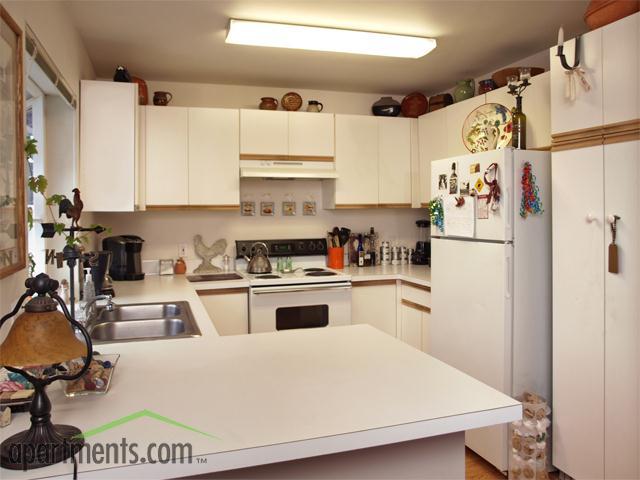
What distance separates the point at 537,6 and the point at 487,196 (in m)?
1.02

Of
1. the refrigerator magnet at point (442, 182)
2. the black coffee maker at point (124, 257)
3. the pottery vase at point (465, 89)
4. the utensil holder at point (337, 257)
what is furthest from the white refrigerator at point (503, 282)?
the black coffee maker at point (124, 257)

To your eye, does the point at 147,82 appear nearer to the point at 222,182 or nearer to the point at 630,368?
the point at 222,182

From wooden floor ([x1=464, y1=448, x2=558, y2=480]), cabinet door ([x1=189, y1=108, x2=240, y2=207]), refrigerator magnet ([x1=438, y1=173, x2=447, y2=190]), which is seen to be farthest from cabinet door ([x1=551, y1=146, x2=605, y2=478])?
cabinet door ([x1=189, y1=108, x2=240, y2=207])

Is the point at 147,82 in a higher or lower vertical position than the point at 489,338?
higher

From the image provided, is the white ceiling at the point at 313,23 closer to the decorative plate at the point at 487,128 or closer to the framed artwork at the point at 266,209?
the decorative plate at the point at 487,128

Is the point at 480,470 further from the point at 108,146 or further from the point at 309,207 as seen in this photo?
the point at 108,146

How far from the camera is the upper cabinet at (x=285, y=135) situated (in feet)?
12.2

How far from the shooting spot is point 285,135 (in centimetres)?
381

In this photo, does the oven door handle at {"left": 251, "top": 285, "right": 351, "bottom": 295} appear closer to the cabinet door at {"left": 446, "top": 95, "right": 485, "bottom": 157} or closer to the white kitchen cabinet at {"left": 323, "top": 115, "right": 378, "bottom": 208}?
the white kitchen cabinet at {"left": 323, "top": 115, "right": 378, "bottom": 208}

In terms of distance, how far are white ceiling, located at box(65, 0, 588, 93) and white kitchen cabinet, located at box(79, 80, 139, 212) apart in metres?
0.30

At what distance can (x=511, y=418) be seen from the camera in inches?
45.8

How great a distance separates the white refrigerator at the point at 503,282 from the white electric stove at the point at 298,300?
1.06 metres

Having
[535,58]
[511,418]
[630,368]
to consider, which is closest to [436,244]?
[630,368]

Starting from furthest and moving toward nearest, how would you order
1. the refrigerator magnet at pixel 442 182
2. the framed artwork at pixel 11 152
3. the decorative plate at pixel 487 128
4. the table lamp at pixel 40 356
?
1. the decorative plate at pixel 487 128
2. the refrigerator magnet at pixel 442 182
3. the framed artwork at pixel 11 152
4. the table lamp at pixel 40 356
